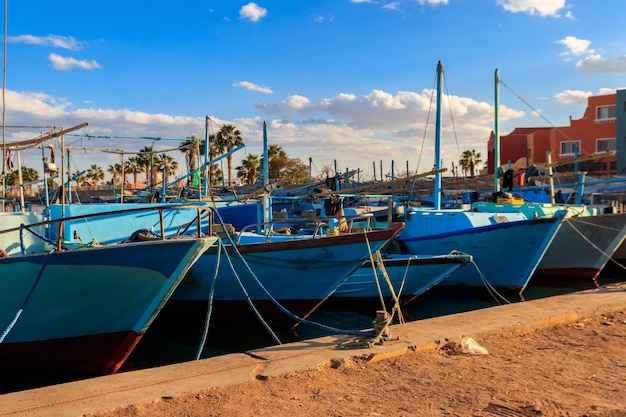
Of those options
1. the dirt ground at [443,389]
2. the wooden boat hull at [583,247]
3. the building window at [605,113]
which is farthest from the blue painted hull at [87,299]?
the building window at [605,113]

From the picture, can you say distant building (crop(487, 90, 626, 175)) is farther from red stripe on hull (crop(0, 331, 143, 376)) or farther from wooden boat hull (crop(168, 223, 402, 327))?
red stripe on hull (crop(0, 331, 143, 376))

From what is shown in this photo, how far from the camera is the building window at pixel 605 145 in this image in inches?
1296

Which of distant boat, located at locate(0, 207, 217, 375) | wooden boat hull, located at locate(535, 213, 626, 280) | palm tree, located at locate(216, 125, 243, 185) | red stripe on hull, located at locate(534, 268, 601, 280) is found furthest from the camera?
palm tree, located at locate(216, 125, 243, 185)

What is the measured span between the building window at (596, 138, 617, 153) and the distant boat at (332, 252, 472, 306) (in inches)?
1061

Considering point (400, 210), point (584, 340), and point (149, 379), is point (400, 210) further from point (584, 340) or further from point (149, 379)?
point (149, 379)

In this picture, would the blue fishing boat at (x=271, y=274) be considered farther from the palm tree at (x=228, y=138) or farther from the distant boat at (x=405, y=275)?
the palm tree at (x=228, y=138)

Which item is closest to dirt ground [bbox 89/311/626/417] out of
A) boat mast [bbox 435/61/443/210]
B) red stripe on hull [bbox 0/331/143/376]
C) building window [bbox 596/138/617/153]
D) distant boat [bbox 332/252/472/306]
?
red stripe on hull [bbox 0/331/143/376]

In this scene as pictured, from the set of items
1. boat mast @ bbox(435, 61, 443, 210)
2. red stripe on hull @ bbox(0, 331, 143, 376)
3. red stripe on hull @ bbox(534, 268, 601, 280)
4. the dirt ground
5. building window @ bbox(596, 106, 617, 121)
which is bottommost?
red stripe on hull @ bbox(534, 268, 601, 280)

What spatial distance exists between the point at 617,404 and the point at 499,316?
114 inches

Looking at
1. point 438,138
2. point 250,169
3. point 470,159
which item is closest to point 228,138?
point 250,169

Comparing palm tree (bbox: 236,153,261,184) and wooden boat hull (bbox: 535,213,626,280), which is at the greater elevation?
palm tree (bbox: 236,153,261,184)

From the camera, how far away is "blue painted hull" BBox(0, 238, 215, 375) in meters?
6.54

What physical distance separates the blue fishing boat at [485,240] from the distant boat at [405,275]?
3.43 feet

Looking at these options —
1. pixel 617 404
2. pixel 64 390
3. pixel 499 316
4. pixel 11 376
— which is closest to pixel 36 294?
pixel 11 376
